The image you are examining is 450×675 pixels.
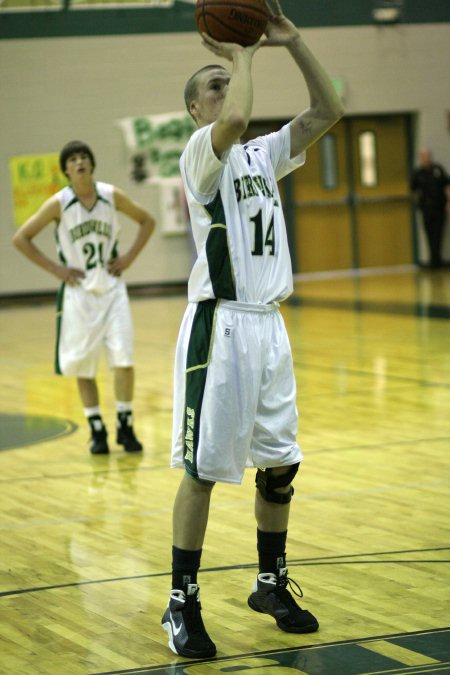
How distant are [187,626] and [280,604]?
340 millimetres

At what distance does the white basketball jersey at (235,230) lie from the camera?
3.46 meters

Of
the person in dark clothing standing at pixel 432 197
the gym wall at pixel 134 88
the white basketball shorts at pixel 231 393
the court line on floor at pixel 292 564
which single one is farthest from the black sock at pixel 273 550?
the person in dark clothing standing at pixel 432 197

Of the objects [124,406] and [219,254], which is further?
[124,406]

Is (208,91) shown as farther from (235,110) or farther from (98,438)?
(98,438)

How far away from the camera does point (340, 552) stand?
4.47 meters

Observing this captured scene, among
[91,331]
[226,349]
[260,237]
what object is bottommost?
[91,331]

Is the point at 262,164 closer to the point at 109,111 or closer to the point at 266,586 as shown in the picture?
the point at 266,586

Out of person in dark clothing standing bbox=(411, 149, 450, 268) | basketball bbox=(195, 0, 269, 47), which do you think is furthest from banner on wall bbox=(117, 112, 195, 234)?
basketball bbox=(195, 0, 269, 47)

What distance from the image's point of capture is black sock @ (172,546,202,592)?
350 centimetres

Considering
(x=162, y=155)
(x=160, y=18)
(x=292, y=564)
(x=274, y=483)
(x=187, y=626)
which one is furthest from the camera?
(x=162, y=155)

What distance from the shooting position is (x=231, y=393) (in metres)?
3.47

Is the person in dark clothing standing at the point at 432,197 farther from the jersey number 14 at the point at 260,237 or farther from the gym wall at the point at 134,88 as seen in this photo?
the jersey number 14 at the point at 260,237

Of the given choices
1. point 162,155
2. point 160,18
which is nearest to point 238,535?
point 162,155

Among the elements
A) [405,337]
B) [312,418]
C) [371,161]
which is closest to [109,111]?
[371,161]
